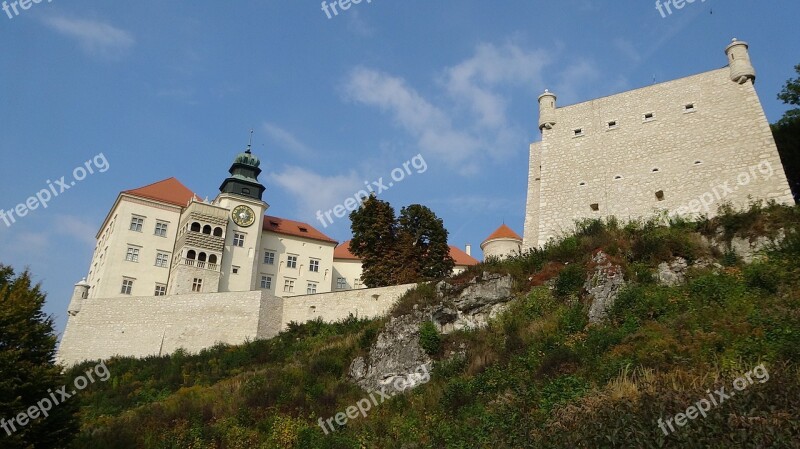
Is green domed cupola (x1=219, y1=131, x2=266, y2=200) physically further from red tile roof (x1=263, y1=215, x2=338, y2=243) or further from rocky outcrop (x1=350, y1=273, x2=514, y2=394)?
rocky outcrop (x1=350, y1=273, x2=514, y2=394)

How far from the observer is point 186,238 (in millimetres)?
39531

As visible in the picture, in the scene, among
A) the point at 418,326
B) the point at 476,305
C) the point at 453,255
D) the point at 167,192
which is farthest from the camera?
the point at 453,255

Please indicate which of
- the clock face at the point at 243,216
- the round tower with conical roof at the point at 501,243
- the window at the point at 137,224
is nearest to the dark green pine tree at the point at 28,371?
the window at the point at 137,224

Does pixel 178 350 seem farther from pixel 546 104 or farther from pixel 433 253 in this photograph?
pixel 546 104

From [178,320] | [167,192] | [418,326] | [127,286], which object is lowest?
[418,326]

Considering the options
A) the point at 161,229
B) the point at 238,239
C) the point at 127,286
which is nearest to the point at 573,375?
the point at 238,239

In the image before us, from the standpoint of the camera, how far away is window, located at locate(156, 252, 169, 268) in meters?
40.3

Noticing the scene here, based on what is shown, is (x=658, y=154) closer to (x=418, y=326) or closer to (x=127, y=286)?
(x=418, y=326)

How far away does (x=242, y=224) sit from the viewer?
4319 centimetres

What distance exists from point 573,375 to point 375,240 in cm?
2401

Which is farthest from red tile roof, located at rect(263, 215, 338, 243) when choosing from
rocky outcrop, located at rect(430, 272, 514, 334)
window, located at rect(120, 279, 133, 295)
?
rocky outcrop, located at rect(430, 272, 514, 334)

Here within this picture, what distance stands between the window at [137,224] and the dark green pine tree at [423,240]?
18086 millimetres

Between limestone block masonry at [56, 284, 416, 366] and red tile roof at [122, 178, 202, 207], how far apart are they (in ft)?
31.9

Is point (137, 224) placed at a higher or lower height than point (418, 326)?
higher
